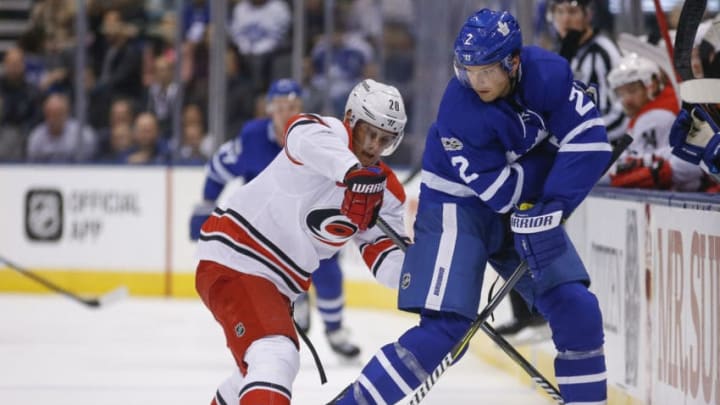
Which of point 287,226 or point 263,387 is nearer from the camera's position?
point 263,387

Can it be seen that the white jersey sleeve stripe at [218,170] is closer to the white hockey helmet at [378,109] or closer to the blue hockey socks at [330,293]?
the blue hockey socks at [330,293]

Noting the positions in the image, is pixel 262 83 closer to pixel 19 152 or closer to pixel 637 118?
pixel 19 152

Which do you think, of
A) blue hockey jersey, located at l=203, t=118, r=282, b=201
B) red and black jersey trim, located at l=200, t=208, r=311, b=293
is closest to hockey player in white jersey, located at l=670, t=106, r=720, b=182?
red and black jersey trim, located at l=200, t=208, r=311, b=293

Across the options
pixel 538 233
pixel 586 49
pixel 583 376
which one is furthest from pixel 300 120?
pixel 586 49

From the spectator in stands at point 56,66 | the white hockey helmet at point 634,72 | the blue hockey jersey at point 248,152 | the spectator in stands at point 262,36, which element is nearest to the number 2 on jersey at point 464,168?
the white hockey helmet at point 634,72

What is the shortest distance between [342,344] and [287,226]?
92.8 inches

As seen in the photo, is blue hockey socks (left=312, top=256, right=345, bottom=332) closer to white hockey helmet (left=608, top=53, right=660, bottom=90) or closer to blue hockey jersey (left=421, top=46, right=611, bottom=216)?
white hockey helmet (left=608, top=53, right=660, bottom=90)

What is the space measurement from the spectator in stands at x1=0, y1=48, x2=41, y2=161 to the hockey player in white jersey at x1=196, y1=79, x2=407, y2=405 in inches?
209

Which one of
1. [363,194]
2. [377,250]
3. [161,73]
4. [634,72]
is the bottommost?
[161,73]

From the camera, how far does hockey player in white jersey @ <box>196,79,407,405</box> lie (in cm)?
313

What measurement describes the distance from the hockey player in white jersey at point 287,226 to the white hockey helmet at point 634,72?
1.33m

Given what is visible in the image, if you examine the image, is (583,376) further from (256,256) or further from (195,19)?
(195,19)

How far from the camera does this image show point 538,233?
3086 millimetres

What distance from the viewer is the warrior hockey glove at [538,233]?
3.08 meters
